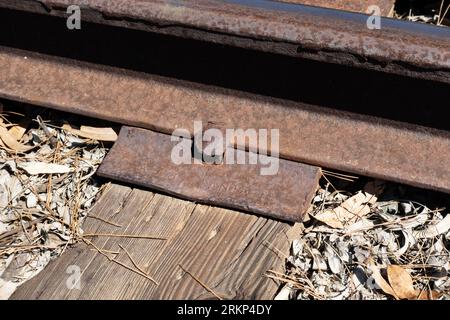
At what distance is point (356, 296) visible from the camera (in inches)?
A: 96.2

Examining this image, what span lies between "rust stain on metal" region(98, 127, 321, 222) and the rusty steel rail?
42 cm

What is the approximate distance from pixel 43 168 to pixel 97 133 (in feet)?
0.82

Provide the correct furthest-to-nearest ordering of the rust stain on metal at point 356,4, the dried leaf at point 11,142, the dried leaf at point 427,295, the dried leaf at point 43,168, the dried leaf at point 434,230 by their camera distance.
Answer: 1. the rust stain on metal at point 356,4
2. the dried leaf at point 11,142
3. the dried leaf at point 43,168
4. the dried leaf at point 434,230
5. the dried leaf at point 427,295

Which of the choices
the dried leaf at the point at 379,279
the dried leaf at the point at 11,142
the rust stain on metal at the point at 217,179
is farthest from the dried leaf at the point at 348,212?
the dried leaf at the point at 11,142

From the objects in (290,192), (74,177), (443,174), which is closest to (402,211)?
(443,174)

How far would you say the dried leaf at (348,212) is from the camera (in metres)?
2.68

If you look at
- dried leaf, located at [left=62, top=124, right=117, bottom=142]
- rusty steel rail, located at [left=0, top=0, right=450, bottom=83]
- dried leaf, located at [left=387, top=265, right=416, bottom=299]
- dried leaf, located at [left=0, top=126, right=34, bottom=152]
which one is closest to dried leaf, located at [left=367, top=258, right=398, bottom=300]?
dried leaf, located at [left=387, top=265, right=416, bottom=299]

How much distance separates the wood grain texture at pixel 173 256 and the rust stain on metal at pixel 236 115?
1.07 feet

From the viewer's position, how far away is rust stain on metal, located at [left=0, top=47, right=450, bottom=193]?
2682 millimetres

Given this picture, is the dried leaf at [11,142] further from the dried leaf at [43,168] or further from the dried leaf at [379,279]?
the dried leaf at [379,279]

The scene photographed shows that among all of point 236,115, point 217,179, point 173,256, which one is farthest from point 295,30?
point 173,256

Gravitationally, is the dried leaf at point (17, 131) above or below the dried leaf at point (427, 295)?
above

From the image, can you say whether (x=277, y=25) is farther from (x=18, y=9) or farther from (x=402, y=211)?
(x=18, y=9)
